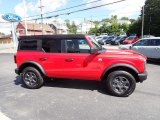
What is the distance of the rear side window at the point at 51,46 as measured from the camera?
22.0 ft

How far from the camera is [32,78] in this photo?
23.4ft

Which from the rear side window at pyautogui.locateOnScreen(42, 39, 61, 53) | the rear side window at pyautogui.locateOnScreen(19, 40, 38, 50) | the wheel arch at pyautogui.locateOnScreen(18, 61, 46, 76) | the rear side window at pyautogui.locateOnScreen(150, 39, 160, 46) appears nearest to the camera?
the rear side window at pyautogui.locateOnScreen(42, 39, 61, 53)

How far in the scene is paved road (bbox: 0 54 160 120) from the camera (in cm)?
488

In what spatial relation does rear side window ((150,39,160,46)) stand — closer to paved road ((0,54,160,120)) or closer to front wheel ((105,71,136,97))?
paved road ((0,54,160,120))

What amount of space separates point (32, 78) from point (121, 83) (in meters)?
3.06

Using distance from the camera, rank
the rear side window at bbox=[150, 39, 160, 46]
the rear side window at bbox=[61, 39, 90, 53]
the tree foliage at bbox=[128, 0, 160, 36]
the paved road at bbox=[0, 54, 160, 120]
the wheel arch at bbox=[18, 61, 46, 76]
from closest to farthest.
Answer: the paved road at bbox=[0, 54, 160, 120], the rear side window at bbox=[61, 39, 90, 53], the wheel arch at bbox=[18, 61, 46, 76], the rear side window at bbox=[150, 39, 160, 46], the tree foliage at bbox=[128, 0, 160, 36]

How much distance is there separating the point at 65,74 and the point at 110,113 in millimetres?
2284

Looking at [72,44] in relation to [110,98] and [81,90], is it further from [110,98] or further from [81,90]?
[110,98]

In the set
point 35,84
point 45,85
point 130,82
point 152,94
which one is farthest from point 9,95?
point 152,94

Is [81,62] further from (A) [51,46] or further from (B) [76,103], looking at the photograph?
(B) [76,103]

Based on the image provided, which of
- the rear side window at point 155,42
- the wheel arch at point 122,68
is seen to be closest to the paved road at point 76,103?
the wheel arch at point 122,68

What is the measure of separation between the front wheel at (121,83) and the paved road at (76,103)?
0.18m

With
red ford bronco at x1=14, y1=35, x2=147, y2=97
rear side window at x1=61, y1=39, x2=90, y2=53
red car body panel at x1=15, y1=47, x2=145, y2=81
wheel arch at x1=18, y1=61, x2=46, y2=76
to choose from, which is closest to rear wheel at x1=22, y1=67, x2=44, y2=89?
red ford bronco at x1=14, y1=35, x2=147, y2=97

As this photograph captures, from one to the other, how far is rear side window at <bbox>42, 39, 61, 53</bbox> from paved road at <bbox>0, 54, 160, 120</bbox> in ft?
4.47
